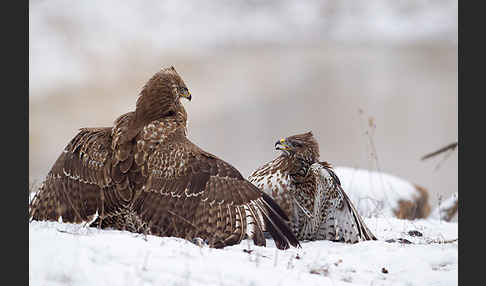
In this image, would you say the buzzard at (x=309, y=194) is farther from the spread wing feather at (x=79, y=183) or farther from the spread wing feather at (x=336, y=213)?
the spread wing feather at (x=79, y=183)

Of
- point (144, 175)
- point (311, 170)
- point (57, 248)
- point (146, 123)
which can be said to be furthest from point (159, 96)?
point (57, 248)

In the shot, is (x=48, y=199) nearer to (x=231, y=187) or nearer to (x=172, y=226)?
(x=172, y=226)

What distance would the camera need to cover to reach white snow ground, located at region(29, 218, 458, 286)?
12.7ft

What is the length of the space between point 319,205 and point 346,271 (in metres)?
1.46

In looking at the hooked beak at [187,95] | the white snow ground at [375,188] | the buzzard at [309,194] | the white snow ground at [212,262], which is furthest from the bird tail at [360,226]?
the white snow ground at [375,188]

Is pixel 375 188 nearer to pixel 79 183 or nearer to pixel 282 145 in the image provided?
pixel 282 145

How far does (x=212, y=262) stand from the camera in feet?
14.0

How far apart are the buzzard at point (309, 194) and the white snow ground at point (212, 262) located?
41cm

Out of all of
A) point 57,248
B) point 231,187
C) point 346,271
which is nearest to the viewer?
point 57,248

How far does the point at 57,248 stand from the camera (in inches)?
161

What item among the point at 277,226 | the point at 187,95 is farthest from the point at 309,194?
the point at 187,95

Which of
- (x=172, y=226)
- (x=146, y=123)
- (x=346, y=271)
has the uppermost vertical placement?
(x=146, y=123)

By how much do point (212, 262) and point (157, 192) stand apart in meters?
1.33

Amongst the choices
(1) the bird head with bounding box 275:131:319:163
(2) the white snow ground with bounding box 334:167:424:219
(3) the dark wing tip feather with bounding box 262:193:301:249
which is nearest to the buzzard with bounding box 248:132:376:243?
(1) the bird head with bounding box 275:131:319:163
